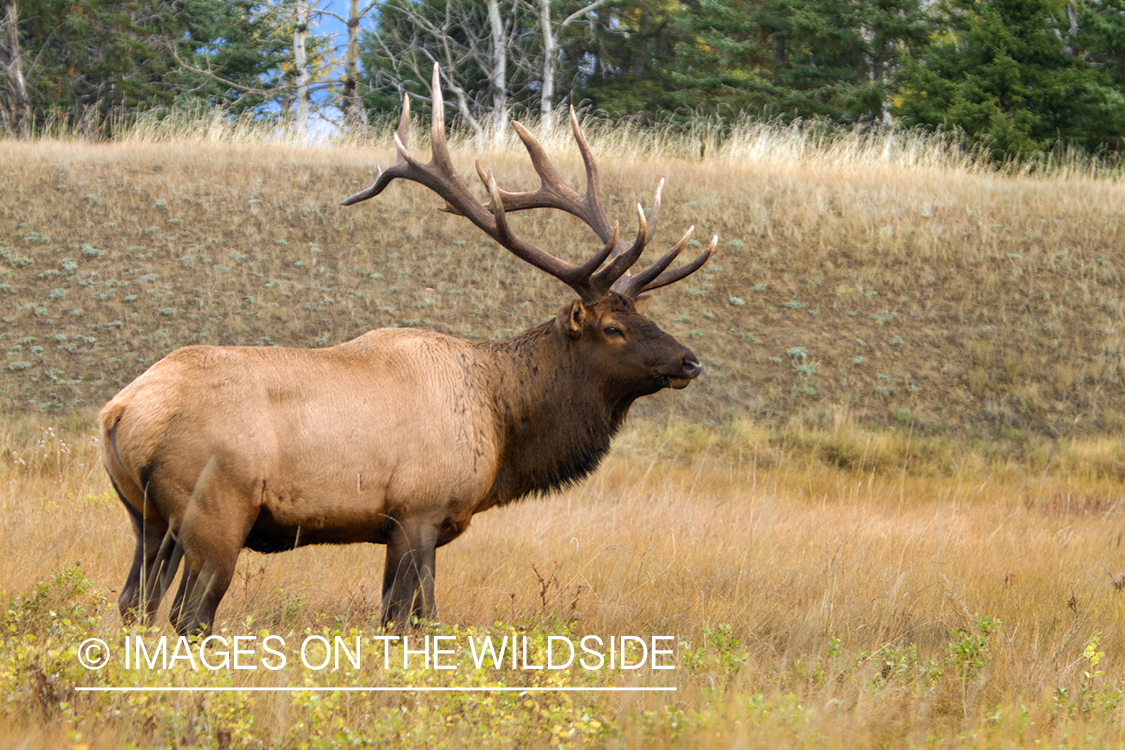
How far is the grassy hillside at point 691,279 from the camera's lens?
38.3ft

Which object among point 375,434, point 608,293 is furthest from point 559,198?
point 375,434

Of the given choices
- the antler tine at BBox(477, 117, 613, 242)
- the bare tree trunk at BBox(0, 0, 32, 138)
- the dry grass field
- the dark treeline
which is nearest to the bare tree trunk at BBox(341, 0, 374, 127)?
the dark treeline

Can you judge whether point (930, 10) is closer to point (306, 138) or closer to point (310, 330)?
point (306, 138)

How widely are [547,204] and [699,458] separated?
4.53m

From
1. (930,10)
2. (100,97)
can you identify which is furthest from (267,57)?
(930,10)

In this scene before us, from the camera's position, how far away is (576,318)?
17.7 feet

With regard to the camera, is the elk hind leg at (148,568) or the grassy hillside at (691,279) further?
the grassy hillside at (691,279)

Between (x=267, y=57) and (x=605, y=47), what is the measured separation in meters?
10.3

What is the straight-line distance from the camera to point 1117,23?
21.6 m

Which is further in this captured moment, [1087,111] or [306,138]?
[1087,111]

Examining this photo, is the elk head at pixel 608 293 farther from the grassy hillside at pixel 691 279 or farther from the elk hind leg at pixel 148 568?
the grassy hillside at pixel 691 279

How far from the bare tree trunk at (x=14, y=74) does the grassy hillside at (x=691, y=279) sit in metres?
10.4

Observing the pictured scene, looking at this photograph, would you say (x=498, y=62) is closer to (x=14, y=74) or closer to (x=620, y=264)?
(x=14, y=74)

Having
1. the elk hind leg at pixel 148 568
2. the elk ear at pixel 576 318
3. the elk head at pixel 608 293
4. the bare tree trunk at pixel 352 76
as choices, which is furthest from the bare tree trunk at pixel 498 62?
the elk hind leg at pixel 148 568
